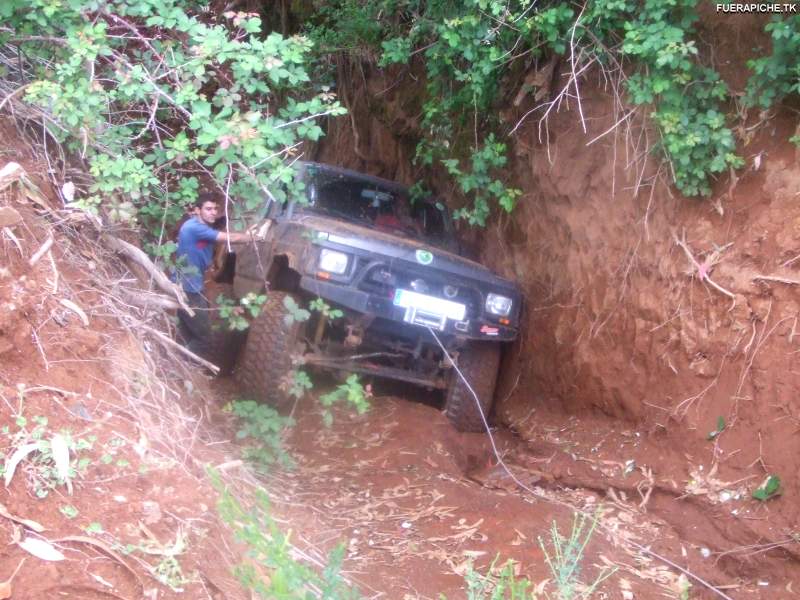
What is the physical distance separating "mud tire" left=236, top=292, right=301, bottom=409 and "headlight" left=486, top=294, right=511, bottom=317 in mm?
1284

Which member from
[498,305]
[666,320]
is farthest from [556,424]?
[666,320]

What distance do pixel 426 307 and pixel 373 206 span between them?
1566 mm

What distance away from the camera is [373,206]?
654 centimetres

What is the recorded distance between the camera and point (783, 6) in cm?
450

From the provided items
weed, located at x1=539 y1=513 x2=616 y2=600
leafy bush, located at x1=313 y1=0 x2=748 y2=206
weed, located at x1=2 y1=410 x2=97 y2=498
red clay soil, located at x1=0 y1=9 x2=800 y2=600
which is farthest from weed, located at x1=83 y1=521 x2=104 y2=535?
leafy bush, located at x1=313 y1=0 x2=748 y2=206

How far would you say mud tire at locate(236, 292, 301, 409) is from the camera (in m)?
5.19

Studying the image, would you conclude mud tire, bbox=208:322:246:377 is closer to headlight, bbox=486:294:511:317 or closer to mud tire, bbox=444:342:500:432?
mud tire, bbox=444:342:500:432

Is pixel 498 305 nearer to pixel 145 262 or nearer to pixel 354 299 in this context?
pixel 354 299

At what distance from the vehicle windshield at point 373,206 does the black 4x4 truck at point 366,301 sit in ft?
0.04

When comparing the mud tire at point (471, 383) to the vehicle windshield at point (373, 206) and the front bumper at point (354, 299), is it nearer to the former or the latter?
the front bumper at point (354, 299)

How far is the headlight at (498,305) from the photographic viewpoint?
560 centimetres

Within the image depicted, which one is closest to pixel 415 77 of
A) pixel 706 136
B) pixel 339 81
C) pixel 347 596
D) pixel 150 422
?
pixel 339 81

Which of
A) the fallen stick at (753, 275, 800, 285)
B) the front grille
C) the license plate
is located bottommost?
the license plate

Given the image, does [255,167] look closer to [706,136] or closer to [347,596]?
[347,596]
